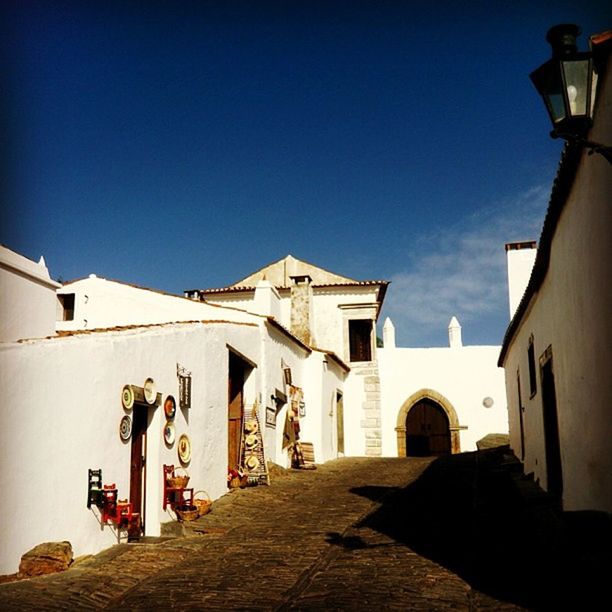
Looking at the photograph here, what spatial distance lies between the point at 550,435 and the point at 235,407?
6.72 m

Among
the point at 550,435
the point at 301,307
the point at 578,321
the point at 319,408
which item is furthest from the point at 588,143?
the point at 301,307

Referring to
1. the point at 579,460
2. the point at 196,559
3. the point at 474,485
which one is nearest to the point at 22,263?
the point at 196,559

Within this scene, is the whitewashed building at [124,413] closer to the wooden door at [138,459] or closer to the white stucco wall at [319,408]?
the wooden door at [138,459]

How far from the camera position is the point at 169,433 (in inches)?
410

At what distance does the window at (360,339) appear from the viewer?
2523cm

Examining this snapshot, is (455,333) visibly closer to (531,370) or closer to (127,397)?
(531,370)

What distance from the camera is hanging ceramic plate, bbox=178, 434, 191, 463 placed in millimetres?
10758

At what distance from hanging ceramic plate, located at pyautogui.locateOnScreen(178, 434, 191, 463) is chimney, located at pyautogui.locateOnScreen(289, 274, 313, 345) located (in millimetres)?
12282

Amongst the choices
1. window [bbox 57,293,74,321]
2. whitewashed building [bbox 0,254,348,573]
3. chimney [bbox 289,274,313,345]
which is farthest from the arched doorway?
window [bbox 57,293,74,321]

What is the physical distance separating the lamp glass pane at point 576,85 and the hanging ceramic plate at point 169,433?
7488 millimetres

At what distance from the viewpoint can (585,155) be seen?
640 cm

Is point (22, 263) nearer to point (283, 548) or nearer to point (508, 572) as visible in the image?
point (283, 548)

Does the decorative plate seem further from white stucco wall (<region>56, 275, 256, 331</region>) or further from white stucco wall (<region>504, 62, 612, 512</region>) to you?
white stucco wall (<region>504, 62, 612, 512</region>)

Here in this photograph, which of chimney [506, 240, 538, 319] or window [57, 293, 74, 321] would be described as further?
chimney [506, 240, 538, 319]
